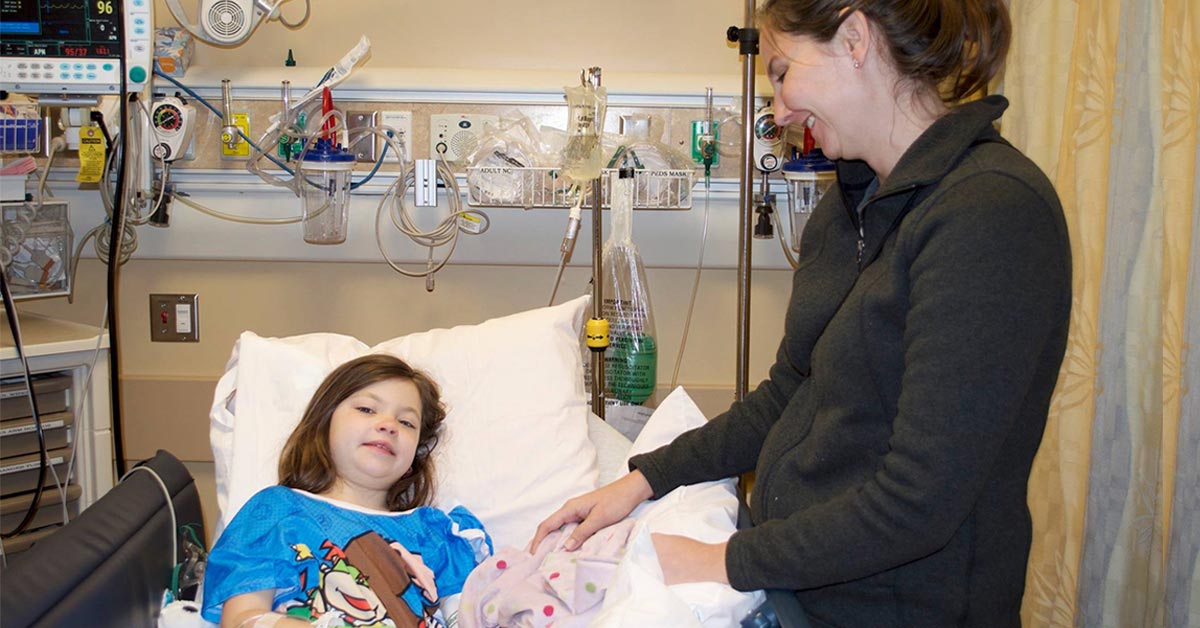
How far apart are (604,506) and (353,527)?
0.39m

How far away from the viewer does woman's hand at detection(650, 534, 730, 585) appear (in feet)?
3.89

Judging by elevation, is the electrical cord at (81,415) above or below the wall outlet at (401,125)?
below

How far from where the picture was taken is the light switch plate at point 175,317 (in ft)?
8.54

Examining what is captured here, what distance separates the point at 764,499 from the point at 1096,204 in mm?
770

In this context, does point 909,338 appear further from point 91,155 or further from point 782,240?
point 91,155

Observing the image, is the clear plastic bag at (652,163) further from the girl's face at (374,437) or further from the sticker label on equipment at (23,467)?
the sticker label on equipment at (23,467)

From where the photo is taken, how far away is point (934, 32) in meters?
1.16

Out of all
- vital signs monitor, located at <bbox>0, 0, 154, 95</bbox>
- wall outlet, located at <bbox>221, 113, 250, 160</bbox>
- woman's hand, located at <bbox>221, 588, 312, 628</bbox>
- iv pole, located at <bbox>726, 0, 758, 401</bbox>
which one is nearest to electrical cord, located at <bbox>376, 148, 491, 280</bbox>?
Answer: wall outlet, located at <bbox>221, 113, 250, 160</bbox>

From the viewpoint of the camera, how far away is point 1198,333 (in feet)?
4.68

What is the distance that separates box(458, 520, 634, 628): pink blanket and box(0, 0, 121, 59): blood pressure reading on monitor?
1.47 m

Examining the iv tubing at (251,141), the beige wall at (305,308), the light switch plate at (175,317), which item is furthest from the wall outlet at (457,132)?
the light switch plate at (175,317)

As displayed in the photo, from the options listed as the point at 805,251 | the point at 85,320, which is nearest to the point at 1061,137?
the point at 805,251

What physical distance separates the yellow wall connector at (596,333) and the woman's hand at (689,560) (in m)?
0.78

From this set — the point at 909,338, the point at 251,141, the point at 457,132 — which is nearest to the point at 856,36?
the point at 909,338
